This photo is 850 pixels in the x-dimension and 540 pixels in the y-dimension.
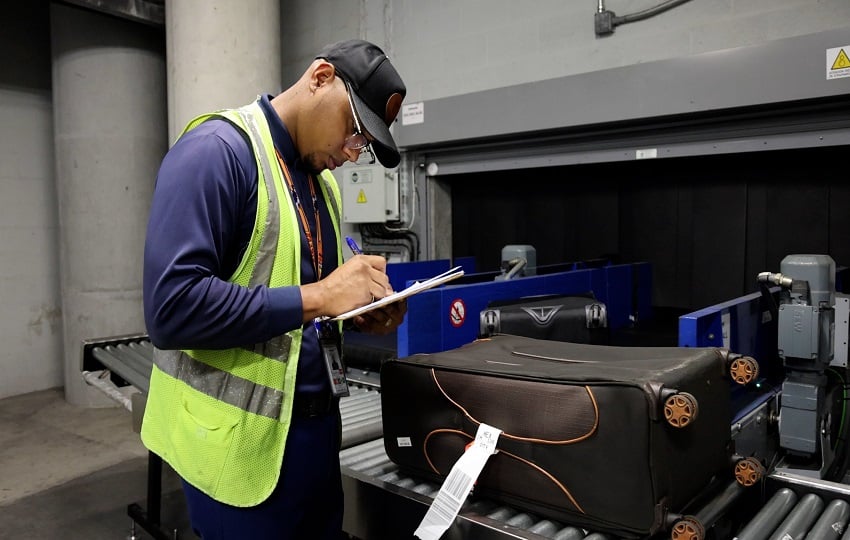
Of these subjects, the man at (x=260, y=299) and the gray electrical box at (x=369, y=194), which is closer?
the man at (x=260, y=299)

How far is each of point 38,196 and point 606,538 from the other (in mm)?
4993

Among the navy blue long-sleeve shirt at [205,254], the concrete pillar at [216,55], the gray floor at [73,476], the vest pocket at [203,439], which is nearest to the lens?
the navy blue long-sleeve shirt at [205,254]

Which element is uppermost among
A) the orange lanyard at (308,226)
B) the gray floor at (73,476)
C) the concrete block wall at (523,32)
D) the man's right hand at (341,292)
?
the concrete block wall at (523,32)

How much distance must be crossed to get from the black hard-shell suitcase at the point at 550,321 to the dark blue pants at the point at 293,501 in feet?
2.85

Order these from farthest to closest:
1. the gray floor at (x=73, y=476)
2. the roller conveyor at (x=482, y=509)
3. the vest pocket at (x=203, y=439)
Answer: the gray floor at (x=73, y=476), the roller conveyor at (x=482, y=509), the vest pocket at (x=203, y=439)

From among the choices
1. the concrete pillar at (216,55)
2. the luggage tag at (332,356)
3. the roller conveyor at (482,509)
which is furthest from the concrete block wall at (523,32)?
the luggage tag at (332,356)

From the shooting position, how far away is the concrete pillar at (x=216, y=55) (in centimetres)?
350

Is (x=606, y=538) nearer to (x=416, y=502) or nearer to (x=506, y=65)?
(x=416, y=502)

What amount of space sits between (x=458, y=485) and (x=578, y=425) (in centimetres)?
23

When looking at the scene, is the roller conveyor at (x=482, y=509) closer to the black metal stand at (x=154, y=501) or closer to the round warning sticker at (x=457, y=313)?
the round warning sticker at (x=457, y=313)

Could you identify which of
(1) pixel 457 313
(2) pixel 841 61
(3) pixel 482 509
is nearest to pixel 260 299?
(3) pixel 482 509

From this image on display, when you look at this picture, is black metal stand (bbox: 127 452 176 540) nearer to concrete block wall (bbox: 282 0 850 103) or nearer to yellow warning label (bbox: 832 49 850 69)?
concrete block wall (bbox: 282 0 850 103)

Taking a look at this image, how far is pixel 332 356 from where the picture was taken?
1026 millimetres

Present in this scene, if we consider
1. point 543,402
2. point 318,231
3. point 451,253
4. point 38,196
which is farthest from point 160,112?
point 543,402
